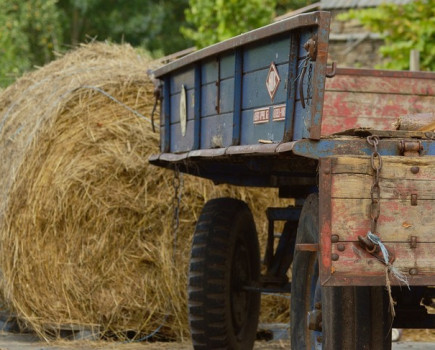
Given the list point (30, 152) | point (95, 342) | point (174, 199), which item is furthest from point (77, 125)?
point (95, 342)

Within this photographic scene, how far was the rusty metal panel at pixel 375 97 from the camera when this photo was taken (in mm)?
6996

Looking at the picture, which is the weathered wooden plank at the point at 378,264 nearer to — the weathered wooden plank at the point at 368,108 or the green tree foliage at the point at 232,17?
the weathered wooden plank at the point at 368,108

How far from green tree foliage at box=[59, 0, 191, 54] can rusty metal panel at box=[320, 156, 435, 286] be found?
19649 mm

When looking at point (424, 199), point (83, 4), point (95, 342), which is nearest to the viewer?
point (424, 199)

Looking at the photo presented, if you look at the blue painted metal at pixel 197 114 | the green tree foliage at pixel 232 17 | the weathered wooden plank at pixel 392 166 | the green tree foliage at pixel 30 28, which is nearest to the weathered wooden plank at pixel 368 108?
the blue painted metal at pixel 197 114

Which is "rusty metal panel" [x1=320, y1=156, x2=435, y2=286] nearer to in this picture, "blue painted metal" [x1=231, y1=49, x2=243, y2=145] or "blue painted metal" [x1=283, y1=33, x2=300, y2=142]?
"blue painted metal" [x1=283, y1=33, x2=300, y2=142]

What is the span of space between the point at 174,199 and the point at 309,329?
10.5 ft

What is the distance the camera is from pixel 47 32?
2219 cm

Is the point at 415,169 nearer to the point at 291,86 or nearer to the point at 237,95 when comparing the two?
the point at 291,86

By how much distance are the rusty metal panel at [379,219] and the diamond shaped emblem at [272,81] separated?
1.08 metres

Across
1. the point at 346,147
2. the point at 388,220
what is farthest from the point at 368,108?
the point at 388,220

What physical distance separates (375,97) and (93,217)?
8.39ft

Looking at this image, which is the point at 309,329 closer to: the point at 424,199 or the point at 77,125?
the point at 424,199

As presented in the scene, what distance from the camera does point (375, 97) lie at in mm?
7059
